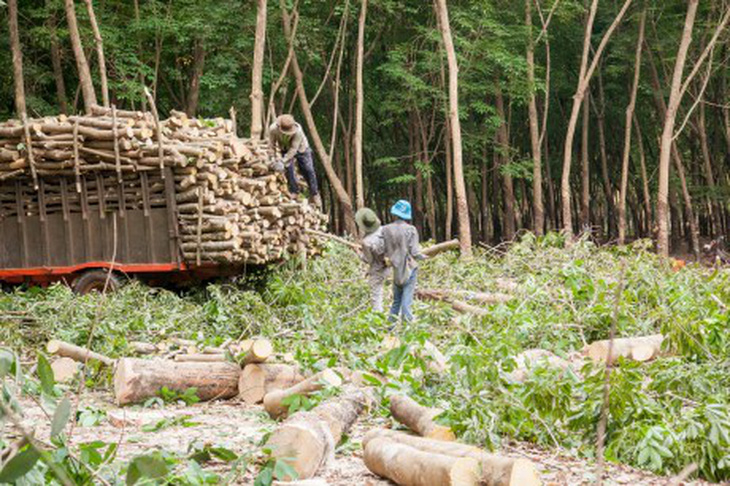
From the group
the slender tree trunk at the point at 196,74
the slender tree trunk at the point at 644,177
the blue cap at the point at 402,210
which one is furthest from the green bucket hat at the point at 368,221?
the slender tree trunk at the point at 644,177

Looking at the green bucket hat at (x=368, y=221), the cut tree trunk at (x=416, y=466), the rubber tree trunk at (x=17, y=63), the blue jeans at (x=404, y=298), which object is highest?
the rubber tree trunk at (x=17, y=63)

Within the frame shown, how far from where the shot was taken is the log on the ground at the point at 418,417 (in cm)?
592

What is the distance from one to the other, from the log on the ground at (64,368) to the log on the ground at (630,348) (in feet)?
17.7

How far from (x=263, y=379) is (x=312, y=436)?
278cm

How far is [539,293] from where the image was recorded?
11.8 meters

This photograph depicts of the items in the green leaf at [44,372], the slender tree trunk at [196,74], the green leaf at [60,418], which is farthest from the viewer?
the slender tree trunk at [196,74]

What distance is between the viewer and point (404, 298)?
467 inches

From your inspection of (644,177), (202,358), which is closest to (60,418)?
(202,358)

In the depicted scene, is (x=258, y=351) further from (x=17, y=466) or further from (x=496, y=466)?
(x=17, y=466)

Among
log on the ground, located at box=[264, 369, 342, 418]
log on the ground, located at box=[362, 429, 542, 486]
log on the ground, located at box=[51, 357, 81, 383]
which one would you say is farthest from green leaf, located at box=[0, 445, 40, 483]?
log on the ground, located at box=[51, 357, 81, 383]

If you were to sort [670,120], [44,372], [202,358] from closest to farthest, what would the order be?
[44,372] < [202,358] < [670,120]

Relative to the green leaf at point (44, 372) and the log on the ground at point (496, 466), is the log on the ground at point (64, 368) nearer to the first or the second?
the log on the ground at point (496, 466)

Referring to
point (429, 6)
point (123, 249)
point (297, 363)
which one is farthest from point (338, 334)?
point (429, 6)

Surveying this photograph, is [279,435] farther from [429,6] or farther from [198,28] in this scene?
[429,6]
